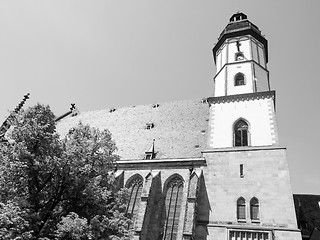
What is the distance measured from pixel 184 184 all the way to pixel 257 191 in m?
3.74

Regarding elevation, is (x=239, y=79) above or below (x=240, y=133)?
above

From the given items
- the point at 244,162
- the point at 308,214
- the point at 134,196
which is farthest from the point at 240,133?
the point at 134,196

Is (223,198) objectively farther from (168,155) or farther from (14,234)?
(14,234)

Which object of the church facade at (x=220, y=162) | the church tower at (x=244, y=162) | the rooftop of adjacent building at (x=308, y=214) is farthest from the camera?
the rooftop of adjacent building at (x=308, y=214)

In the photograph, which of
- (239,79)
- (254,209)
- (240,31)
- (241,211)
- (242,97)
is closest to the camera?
(254,209)

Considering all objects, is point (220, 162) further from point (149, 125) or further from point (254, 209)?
point (149, 125)

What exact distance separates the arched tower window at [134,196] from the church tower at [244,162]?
11.7 feet

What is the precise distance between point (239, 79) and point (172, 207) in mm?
9899

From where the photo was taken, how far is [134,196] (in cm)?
1636

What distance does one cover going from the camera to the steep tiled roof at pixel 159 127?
1797 cm

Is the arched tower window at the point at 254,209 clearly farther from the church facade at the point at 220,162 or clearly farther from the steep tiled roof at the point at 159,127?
the steep tiled roof at the point at 159,127

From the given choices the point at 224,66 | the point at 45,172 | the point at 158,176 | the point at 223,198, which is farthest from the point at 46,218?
the point at 224,66

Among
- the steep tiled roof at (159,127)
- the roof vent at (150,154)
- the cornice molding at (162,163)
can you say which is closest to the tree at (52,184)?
the cornice molding at (162,163)

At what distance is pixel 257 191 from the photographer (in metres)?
14.4
